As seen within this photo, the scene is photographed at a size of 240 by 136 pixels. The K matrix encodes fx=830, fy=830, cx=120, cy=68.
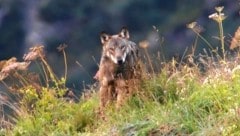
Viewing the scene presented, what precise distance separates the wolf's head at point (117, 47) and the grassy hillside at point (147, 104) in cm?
33

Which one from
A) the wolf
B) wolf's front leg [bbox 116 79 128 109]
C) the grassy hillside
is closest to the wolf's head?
the wolf

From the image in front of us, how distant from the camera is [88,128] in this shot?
9281 mm

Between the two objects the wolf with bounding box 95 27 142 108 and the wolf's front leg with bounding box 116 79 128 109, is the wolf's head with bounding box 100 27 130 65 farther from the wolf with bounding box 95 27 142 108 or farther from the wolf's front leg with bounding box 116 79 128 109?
the wolf's front leg with bounding box 116 79 128 109

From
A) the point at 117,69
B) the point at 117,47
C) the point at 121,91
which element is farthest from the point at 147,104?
the point at 117,47

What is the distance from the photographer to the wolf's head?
31.5 feet

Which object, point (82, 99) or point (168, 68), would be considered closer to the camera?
point (168, 68)

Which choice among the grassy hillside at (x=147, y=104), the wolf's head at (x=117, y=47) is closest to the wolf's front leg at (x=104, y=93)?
the grassy hillside at (x=147, y=104)

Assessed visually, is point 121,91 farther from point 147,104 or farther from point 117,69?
point 147,104

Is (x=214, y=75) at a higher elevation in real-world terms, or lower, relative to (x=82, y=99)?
lower

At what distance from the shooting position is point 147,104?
29.1ft

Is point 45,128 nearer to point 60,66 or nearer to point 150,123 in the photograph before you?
point 150,123

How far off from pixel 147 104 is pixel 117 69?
0.91m

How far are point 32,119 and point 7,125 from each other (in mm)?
563

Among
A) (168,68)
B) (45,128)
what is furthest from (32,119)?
(168,68)
